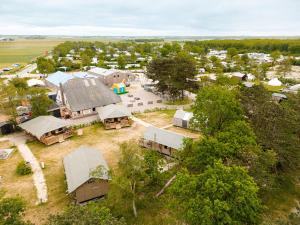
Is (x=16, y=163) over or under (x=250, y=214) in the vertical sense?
under

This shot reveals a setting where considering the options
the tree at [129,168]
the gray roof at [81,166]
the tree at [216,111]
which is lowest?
the gray roof at [81,166]

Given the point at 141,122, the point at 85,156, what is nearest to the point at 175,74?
the point at 141,122

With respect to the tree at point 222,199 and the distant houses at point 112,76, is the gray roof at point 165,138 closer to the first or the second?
the tree at point 222,199

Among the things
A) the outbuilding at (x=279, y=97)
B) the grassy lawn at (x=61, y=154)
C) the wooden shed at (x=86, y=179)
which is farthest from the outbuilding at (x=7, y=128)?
the outbuilding at (x=279, y=97)

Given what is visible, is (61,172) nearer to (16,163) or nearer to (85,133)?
(16,163)

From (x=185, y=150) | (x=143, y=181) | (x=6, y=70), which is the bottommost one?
(x=6, y=70)

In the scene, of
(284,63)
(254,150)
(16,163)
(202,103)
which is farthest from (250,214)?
(284,63)

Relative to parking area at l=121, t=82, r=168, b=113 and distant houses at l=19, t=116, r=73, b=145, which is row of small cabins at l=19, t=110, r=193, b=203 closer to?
distant houses at l=19, t=116, r=73, b=145
